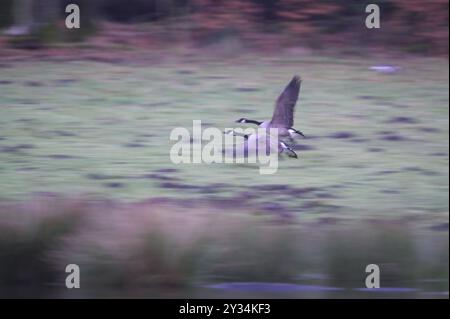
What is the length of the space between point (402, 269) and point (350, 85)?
6.40 m

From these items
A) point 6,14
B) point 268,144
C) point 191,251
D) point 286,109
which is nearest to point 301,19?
point 6,14

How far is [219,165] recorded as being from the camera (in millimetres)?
11242

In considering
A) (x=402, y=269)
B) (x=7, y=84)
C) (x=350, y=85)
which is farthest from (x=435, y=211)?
(x=7, y=84)

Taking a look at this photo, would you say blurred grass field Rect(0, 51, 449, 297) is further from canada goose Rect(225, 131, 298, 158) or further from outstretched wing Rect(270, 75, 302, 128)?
outstretched wing Rect(270, 75, 302, 128)

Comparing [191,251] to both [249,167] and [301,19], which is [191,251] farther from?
[301,19]

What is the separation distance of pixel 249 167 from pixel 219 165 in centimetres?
36

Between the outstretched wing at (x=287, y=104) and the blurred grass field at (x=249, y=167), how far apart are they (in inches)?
22.6

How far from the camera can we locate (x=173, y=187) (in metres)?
10.5

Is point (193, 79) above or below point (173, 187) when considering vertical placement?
above

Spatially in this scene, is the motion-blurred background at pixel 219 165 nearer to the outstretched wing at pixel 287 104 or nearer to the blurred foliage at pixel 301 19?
the blurred foliage at pixel 301 19

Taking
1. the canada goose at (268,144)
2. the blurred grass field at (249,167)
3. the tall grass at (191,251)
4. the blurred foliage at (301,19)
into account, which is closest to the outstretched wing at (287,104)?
the canada goose at (268,144)

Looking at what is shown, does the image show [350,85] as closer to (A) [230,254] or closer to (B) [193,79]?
(B) [193,79]

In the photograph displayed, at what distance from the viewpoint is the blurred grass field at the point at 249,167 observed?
848 cm

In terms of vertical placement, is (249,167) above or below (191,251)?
above
